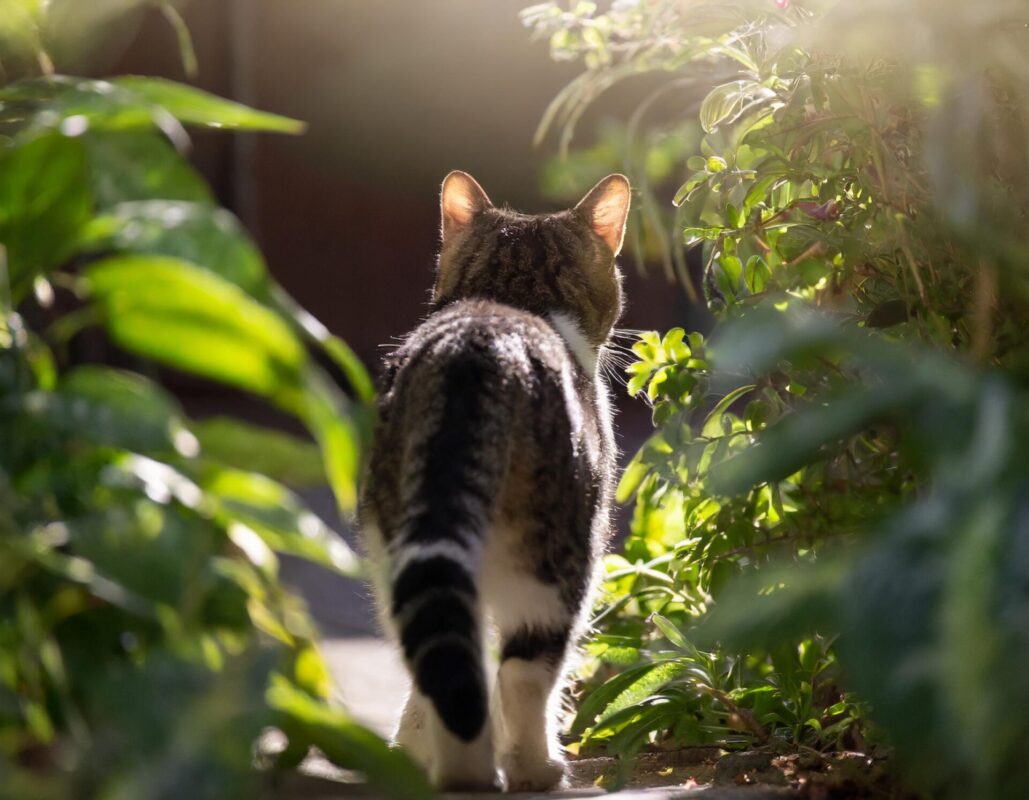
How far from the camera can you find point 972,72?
1387mm

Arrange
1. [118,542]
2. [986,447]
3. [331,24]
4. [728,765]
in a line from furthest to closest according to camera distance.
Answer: [331,24]
[728,765]
[118,542]
[986,447]

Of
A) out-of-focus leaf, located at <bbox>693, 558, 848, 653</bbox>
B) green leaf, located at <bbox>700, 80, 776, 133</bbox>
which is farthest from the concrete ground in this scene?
green leaf, located at <bbox>700, 80, 776, 133</bbox>

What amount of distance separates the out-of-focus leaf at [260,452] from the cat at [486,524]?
40cm

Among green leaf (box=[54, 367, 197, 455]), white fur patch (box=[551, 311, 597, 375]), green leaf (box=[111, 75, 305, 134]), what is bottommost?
white fur patch (box=[551, 311, 597, 375])

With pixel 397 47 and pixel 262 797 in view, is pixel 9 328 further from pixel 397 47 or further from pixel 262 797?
pixel 397 47

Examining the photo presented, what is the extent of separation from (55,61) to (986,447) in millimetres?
1330

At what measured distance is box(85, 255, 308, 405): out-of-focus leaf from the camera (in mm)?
1091

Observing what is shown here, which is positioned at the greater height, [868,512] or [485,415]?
[485,415]

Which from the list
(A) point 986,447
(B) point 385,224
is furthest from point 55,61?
(B) point 385,224

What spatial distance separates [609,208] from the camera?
315 cm

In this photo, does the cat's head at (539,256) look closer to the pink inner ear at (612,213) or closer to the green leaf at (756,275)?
the pink inner ear at (612,213)

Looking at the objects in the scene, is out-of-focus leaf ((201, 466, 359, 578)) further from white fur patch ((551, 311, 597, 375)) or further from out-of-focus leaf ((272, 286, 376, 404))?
white fur patch ((551, 311, 597, 375))

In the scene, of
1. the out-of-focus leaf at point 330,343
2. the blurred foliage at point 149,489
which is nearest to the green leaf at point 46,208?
the blurred foliage at point 149,489

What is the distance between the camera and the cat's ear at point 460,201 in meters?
3.14
